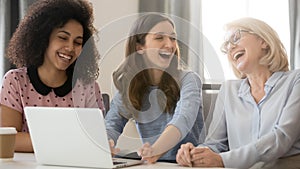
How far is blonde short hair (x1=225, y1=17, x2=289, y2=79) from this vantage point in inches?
68.3

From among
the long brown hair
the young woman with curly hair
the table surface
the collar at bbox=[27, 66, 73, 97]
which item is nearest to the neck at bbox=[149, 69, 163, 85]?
the long brown hair

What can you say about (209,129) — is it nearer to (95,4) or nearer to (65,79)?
(65,79)

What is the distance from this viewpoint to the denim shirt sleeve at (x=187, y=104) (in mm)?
1419

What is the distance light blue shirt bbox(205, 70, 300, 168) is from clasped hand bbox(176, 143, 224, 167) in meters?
0.07

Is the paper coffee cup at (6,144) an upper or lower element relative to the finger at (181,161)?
upper

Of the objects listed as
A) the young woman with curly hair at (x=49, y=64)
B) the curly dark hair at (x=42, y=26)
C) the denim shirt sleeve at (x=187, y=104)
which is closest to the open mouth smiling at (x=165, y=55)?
the denim shirt sleeve at (x=187, y=104)

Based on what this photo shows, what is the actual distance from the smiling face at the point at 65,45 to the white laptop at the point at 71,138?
53 centimetres

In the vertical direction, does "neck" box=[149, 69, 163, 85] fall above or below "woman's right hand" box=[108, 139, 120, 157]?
above

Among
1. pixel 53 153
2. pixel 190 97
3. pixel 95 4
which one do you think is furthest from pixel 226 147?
pixel 95 4

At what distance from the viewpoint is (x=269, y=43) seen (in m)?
1.75

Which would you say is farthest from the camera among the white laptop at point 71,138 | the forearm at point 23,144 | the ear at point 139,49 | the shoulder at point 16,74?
the shoulder at point 16,74

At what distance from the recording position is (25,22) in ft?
6.86

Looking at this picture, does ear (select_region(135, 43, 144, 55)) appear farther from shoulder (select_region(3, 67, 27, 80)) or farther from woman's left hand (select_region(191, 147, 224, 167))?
shoulder (select_region(3, 67, 27, 80))

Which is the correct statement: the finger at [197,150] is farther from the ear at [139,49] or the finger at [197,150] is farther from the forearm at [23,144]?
the forearm at [23,144]
